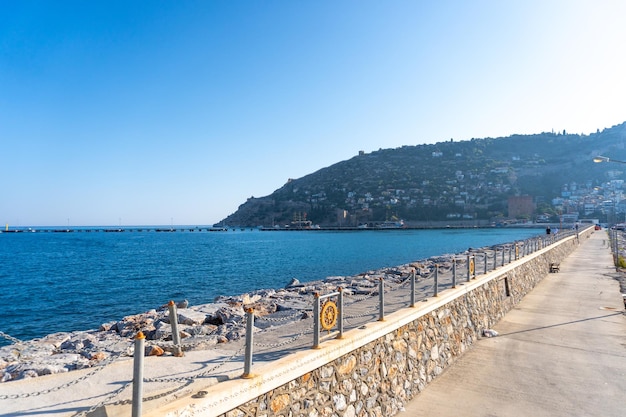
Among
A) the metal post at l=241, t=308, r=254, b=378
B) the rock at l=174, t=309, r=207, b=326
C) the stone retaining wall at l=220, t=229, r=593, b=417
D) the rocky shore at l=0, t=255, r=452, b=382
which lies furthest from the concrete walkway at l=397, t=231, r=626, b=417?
the rock at l=174, t=309, r=207, b=326

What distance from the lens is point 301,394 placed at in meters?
5.27

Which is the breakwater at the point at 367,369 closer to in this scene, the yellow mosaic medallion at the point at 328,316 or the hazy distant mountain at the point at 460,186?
the yellow mosaic medallion at the point at 328,316

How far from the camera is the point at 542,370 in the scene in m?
9.42

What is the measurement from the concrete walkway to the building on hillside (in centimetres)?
15061

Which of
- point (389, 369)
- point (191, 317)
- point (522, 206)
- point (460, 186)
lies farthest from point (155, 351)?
point (460, 186)

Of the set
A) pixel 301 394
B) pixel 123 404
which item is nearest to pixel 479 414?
pixel 301 394

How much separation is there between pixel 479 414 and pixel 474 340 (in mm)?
4592

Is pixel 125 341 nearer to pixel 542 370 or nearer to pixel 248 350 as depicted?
pixel 248 350

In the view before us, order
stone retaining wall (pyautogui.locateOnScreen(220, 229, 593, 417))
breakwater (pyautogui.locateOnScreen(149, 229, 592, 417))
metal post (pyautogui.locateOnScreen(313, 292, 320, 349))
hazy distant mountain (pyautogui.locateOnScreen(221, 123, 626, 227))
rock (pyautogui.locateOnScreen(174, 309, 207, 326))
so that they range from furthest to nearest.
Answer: hazy distant mountain (pyautogui.locateOnScreen(221, 123, 626, 227)) → rock (pyautogui.locateOnScreen(174, 309, 207, 326)) → metal post (pyautogui.locateOnScreen(313, 292, 320, 349)) → stone retaining wall (pyautogui.locateOnScreen(220, 229, 593, 417)) → breakwater (pyautogui.locateOnScreen(149, 229, 592, 417))

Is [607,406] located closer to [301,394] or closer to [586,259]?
[301,394]

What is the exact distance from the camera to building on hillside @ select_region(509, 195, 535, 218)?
153 meters

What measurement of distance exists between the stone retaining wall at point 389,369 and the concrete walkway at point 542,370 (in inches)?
13.9

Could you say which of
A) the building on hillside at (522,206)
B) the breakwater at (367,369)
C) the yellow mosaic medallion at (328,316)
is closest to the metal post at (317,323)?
the breakwater at (367,369)

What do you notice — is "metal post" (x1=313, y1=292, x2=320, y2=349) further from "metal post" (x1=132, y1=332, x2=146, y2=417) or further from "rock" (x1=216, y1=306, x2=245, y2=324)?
"rock" (x1=216, y1=306, x2=245, y2=324)
